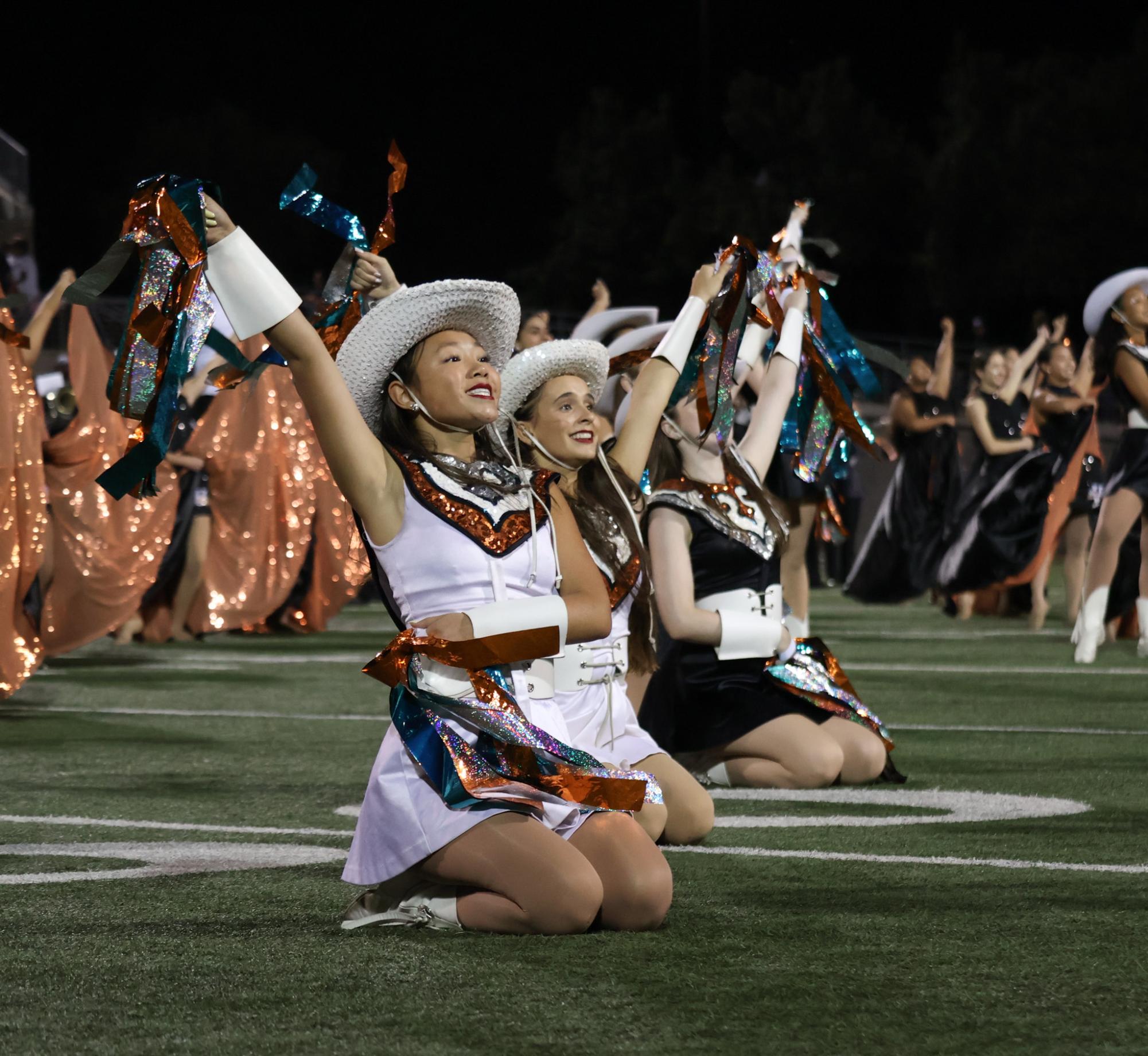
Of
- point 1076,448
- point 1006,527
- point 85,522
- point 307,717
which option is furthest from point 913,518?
point 307,717

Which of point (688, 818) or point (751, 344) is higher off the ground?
point (751, 344)

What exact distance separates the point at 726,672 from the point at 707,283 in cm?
136

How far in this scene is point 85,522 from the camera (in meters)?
9.38

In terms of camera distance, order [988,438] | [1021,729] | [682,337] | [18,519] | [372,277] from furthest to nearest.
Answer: [988,438] < [18,519] < [1021,729] < [682,337] < [372,277]

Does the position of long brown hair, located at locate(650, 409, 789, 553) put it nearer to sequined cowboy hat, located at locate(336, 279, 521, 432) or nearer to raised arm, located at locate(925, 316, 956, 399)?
sequined cowboy hat, located at locate(336, 279, 521, 432)

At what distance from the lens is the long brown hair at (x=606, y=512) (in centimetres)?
446

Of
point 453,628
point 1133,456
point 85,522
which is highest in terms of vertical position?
point 1133,456

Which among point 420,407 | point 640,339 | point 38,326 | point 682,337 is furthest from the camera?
point 38,326

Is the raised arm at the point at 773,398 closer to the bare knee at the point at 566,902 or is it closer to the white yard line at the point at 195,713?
the white yard line at the point at 195,713

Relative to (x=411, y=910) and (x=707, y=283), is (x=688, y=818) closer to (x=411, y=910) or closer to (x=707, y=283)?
(x=411, y=910)

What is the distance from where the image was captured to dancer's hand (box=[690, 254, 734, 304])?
475 centimetres

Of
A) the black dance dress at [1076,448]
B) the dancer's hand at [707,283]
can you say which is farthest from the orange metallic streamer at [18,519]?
the black dance dress at [1076,448]

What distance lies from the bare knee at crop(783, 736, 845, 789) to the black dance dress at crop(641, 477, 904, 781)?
5.7 inches

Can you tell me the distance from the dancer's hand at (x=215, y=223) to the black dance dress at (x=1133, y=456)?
6.51 meters
